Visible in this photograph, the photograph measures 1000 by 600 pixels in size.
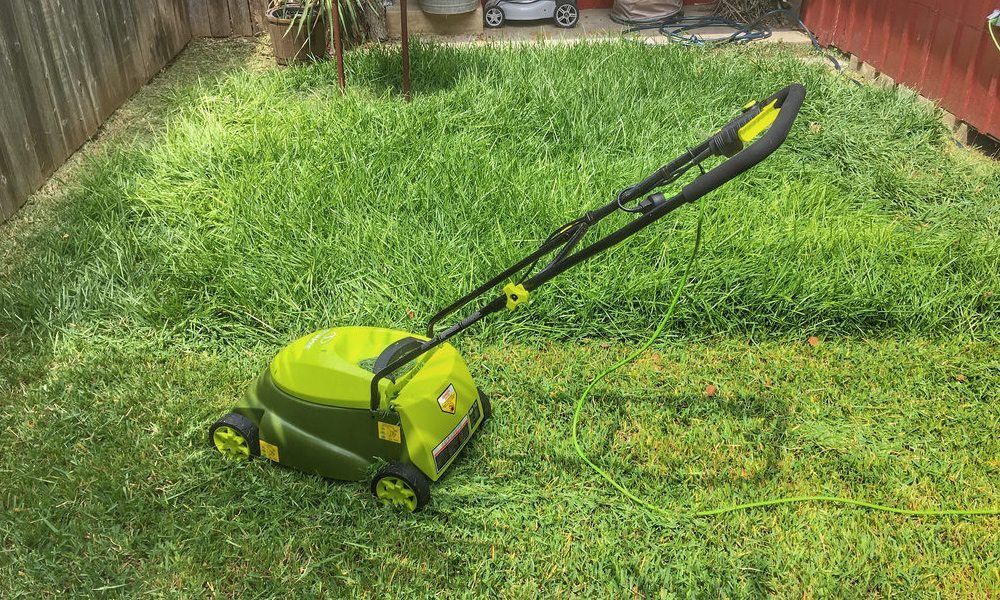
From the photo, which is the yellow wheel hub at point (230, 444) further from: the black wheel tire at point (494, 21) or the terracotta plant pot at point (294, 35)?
the black wheel tire at point (494, 21)

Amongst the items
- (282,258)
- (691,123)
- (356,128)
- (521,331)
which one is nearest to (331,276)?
(282,258)

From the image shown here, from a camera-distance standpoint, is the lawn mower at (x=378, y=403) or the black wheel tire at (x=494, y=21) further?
the black wheel tire at (x=494, y=21)

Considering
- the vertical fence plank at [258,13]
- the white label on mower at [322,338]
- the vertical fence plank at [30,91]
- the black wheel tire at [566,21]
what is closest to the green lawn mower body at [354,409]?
the white label on mower at [322,338]

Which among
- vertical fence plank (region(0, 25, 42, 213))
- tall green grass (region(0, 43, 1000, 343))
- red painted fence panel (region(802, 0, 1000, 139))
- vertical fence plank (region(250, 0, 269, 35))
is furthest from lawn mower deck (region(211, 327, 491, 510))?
vertical fence plank (region(250, 0, 269, 35))

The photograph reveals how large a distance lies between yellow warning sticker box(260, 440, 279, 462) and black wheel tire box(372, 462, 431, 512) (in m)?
0.36

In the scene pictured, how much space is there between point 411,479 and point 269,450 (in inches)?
20.6

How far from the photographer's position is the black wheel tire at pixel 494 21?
7.09 meters

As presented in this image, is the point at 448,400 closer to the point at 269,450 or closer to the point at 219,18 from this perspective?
the point at 269,450

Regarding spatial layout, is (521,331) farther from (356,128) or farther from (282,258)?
(356,128)

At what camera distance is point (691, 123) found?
478 cm

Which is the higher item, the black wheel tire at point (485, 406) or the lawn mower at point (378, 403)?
the lawn mower at point (378, 403)

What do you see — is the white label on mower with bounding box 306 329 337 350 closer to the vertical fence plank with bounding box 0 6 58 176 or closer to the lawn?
the lawn

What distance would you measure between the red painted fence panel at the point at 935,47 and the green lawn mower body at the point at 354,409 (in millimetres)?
4100

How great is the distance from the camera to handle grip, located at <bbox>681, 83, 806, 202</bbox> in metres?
1.89
